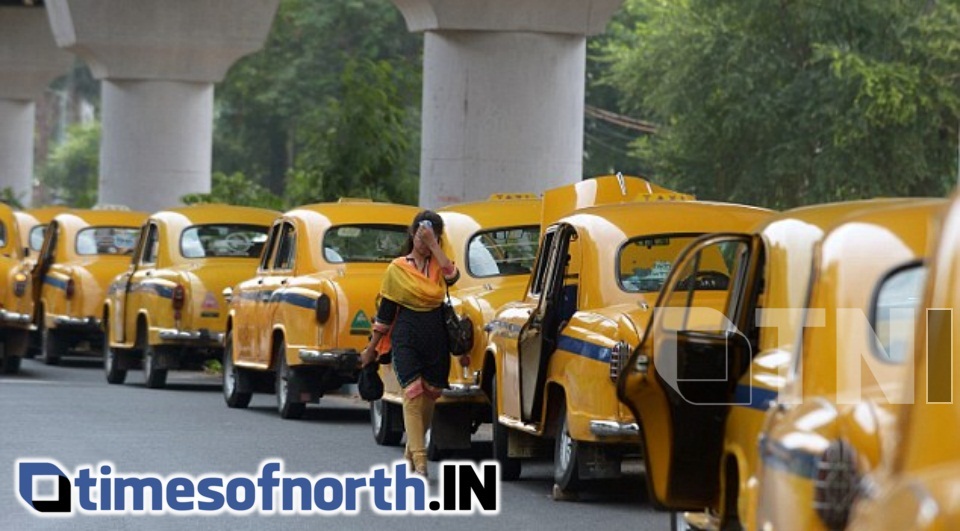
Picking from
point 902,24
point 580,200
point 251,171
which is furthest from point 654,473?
point 251,171

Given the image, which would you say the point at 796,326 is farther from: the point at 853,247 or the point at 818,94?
the point at 818,94

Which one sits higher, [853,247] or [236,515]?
[853,247]

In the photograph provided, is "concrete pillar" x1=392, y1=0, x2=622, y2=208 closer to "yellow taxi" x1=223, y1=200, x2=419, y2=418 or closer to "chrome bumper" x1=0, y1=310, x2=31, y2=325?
"chrome bumper" x1=0, y1=310, x2=31, y2=325

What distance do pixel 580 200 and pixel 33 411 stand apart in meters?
6.15

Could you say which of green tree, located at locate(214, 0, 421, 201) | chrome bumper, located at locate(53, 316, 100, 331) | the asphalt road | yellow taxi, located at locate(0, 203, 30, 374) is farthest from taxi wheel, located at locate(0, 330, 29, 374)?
green tree, located at locate(214, 0, 421, 201)

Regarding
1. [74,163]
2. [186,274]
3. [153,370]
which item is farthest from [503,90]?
[74,163]

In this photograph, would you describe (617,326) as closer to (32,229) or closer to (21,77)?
(32,229)

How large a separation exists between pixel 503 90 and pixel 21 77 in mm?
34676

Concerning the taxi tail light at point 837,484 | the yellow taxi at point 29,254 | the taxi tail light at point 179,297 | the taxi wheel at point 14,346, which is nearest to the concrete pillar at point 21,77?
the yellow taxi at point 29,254

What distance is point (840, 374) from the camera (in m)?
7.45

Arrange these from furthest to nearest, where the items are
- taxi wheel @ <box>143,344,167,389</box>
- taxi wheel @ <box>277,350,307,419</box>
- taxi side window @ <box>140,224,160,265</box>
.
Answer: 1. taxi side window @ <box>140,224,160,265</box>
2. taxi wheel @ <box>143,344,167,389</box>
3. taxi wheel @ <box>277,350,307,419</box>

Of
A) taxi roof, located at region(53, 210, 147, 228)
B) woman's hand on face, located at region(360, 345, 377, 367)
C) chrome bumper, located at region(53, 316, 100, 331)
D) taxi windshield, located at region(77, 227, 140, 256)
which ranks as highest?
taxi roof, located at region(53, 210, 147, 228)

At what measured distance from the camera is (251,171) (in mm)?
79875

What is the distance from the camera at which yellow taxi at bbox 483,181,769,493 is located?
1303cm
